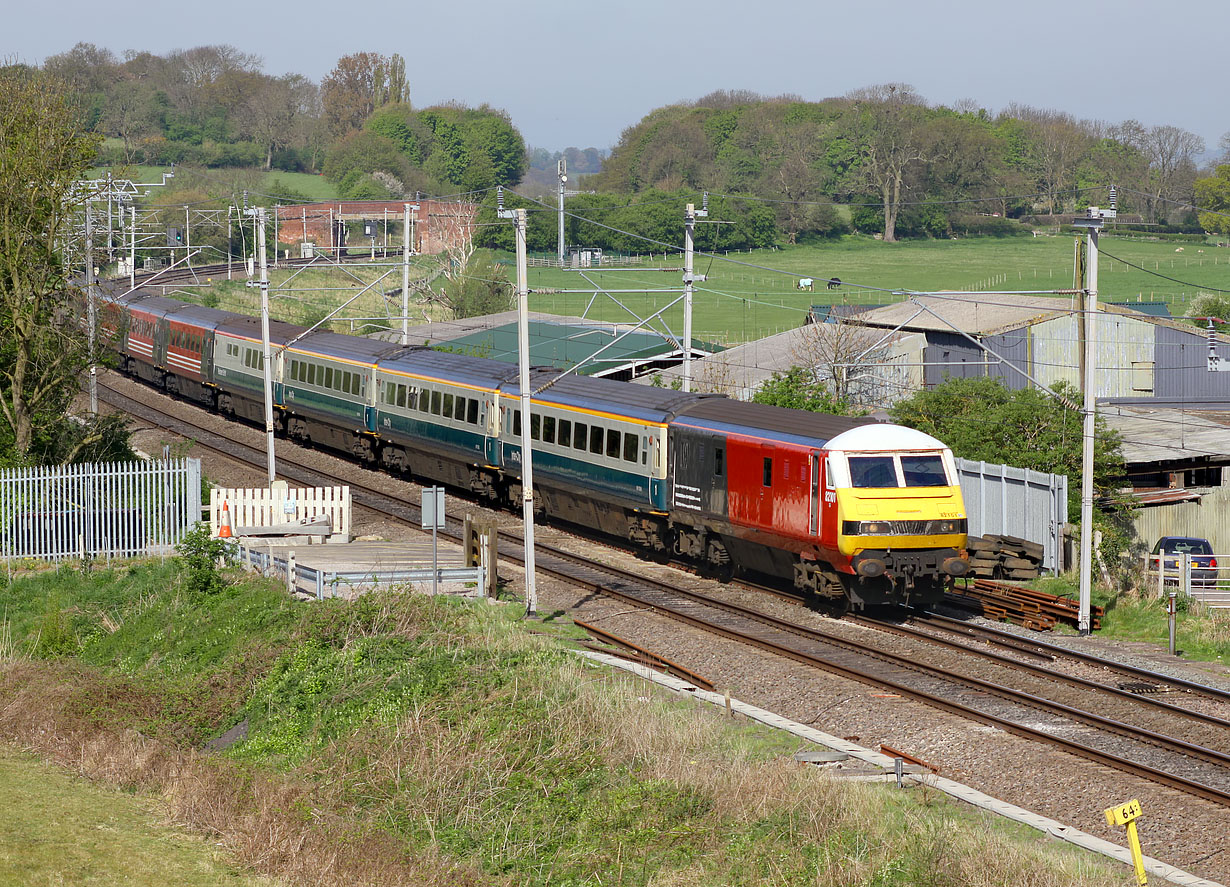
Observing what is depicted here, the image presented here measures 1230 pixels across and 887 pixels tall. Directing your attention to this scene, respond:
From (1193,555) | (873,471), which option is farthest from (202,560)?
(1193,555)

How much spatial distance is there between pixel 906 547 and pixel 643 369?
32360 millimetres

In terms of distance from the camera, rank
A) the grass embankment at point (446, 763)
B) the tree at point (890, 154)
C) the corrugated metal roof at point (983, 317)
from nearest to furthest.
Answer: the grass embankment at point (446, 763), the corrugated metal roof at point (983, 317), the tree at point (890, 154)

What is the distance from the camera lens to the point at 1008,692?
18484 millimetres

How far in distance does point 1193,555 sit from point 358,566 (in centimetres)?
1951

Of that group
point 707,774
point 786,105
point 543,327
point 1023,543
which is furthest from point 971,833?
point 786,105

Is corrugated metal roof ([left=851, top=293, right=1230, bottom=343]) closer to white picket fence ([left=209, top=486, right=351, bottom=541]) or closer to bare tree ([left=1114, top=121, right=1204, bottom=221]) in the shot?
white picket fence ([left=209, top=486, right=351, bottom=541])

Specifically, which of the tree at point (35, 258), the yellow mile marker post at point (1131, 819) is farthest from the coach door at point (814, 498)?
the tree at point (35, 258)

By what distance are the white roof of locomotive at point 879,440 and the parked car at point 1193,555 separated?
7.82 m

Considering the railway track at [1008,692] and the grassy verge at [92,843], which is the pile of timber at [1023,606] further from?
the grassy verge at [92,843]

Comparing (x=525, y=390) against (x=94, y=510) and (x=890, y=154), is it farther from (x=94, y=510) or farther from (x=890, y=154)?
(x=890, y=154)

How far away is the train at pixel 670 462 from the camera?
877 inches

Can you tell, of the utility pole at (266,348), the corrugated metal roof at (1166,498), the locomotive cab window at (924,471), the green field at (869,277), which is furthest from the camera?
the green field at (869,277)

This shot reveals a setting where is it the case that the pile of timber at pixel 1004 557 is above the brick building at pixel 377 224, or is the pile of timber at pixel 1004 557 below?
below

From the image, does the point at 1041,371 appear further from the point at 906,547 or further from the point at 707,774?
the point at 707,774
